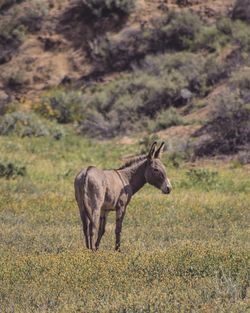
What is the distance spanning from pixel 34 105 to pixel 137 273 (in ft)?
102

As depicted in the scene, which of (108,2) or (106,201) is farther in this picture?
(108,2)

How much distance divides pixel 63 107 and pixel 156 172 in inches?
1001

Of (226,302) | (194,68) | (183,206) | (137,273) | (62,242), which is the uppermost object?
(226,302)

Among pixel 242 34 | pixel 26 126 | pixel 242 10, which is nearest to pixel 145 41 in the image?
pixel 242 10

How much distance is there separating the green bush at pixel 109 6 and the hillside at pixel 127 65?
0.15 meters

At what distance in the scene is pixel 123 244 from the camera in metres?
12.7

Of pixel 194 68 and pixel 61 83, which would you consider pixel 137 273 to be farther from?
pixel 61 83

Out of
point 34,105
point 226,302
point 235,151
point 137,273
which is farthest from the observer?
point 34,105

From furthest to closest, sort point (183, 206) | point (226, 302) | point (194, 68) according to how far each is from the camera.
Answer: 1. point (194, 68)
2. point (183, 206)
3. point (226, 302)

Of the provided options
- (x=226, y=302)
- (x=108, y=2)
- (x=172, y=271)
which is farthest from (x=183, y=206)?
(x=108, y=2)

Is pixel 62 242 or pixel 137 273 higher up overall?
pixel 137 273

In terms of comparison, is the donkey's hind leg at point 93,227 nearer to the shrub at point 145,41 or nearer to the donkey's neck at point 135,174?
the donkey's neck at point 135,174

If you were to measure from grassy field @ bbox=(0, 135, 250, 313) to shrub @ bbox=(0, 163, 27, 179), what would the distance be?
0.27 meters

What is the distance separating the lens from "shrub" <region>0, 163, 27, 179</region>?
2208 centimetres
